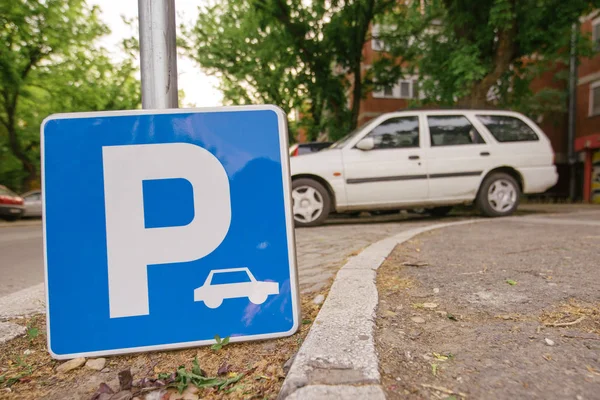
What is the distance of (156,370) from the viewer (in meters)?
1.49

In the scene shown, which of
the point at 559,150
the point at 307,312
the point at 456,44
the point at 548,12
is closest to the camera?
the point at 307,312

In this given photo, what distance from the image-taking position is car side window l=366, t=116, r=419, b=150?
621cm

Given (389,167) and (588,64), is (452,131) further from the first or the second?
(588,64)

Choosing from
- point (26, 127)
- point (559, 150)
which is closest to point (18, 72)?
point (26, 127)

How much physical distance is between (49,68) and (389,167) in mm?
18430

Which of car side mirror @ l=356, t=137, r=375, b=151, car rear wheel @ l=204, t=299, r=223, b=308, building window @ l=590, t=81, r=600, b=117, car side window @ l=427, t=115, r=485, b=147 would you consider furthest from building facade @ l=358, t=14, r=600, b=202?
car rear wheel @ l=204, t=299, r=223, b=308

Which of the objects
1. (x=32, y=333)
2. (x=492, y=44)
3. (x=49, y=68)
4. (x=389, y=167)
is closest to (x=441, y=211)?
(x=389, y=167)

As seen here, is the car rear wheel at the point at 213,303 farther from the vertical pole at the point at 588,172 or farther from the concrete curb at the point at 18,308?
the vertical pole at the point at 588,172

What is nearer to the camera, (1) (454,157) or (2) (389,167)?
(2) (389,167)

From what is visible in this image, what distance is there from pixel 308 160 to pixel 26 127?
22.2 metres

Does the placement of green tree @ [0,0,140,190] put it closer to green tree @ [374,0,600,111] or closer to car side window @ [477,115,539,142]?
green tree @ [374,0,600,111]

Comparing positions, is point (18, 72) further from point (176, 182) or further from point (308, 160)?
point (176, 182)

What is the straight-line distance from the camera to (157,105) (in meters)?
1.74

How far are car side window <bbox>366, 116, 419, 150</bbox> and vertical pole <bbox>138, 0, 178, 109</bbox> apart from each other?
15.6ft
